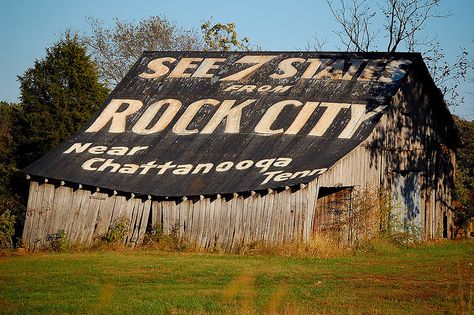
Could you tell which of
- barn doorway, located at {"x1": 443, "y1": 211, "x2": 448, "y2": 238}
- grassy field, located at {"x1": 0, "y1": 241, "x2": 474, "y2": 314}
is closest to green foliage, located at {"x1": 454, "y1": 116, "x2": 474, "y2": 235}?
A: barn doorway, located at {"x1": 443, "y1": 211, "x2": 448, "y2": 238}

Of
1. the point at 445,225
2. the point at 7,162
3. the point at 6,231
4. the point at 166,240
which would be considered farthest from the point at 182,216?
the point at 7,162

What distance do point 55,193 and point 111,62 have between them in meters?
36.4

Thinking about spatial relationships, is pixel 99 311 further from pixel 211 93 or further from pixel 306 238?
pixel 211 93

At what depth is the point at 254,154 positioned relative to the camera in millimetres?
28500

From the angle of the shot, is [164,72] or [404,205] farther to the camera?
[164,72]

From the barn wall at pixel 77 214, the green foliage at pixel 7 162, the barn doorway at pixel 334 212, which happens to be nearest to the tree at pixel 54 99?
the green foliage at pixel 7 162

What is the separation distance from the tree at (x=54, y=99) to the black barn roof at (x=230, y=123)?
4127 millimetres

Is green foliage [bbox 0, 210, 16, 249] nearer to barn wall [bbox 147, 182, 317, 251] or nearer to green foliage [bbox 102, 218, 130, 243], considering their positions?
green foliage [bbox 102, 218, 130, 243]

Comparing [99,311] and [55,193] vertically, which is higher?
[55,193]

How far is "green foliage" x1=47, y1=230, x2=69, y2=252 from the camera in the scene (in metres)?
28.5

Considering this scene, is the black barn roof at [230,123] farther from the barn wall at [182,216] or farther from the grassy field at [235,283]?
the grassy field at [235,283]

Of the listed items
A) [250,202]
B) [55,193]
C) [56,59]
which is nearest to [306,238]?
[250,202]

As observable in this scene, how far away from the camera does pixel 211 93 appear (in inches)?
1293

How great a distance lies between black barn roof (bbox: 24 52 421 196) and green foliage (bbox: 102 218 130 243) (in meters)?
1.12
